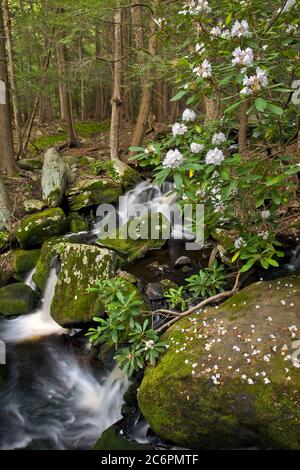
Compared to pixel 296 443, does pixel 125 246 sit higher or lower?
higher

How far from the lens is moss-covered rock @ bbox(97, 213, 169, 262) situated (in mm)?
8438

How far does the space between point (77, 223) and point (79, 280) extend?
344cm

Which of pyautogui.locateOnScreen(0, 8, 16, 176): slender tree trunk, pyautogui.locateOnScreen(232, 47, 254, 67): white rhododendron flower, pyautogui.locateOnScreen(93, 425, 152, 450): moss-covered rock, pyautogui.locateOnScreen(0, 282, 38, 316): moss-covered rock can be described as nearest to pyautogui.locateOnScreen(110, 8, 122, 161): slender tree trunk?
pyautogui.locateOnScreen(0, 8, 16, 176): slender tree trunk

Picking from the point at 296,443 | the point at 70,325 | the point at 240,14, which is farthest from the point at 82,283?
the point at 240,14

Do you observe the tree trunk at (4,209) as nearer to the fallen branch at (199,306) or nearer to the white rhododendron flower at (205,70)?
the fallen branch at (199,306)

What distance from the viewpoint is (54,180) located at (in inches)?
401

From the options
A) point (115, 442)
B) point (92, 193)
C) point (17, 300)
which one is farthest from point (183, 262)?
point (115, 442)

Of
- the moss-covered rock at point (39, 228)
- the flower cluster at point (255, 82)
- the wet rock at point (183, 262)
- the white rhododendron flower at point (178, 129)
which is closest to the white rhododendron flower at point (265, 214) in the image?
the white rhododendron flower at point (178, 129)

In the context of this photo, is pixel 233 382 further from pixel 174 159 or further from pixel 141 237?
pixel 141 237

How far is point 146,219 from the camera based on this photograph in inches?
343

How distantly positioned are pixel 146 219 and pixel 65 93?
30.3 ft

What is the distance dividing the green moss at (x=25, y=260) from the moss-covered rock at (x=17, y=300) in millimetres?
Answer: 1172
